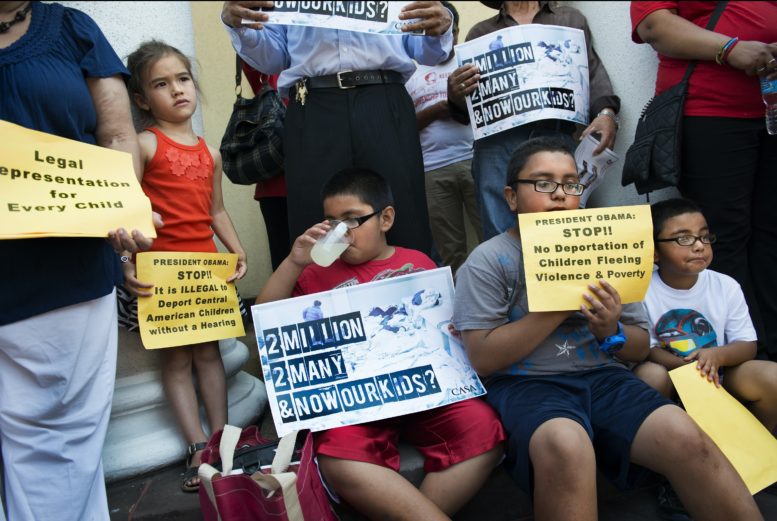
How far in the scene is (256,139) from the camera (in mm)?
3064

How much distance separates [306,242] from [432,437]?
77 cm

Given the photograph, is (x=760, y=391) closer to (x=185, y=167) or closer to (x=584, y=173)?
(x=584, y=173)

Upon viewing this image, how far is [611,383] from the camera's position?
211 cm

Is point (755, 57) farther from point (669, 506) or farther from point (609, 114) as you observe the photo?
point (669, 506)

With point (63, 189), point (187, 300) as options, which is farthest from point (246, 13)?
point (187, 300)

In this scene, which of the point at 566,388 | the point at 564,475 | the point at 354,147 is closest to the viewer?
the point at 564,475

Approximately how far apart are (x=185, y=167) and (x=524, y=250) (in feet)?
4.42

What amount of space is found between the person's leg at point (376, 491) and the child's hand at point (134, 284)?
0.88m

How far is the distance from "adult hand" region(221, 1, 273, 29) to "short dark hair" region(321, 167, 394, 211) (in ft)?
1.96

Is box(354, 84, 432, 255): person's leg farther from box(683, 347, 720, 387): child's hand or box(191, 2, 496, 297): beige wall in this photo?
box(191, 2, 496, 297): beige wall

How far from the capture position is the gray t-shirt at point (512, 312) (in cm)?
211

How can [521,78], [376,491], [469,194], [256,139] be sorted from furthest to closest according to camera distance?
[469,194] → [256,139] → [521,78] → [376,491]

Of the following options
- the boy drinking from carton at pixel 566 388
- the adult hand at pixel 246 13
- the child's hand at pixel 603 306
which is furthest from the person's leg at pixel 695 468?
the adult hand at pixel 246 13

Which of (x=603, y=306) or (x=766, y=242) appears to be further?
(x=766, y=242)
